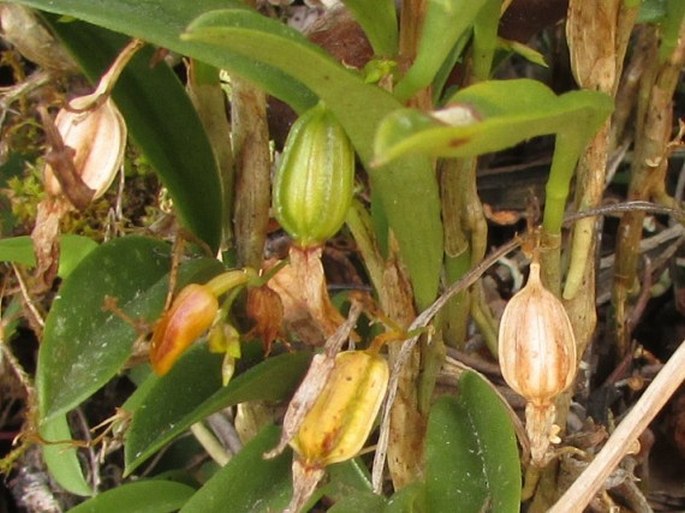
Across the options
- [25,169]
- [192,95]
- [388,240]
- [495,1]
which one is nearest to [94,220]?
[25,169]

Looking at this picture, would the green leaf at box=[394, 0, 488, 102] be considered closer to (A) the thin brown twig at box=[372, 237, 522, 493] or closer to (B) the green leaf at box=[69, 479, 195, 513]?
(A) the thin brown twig at box=[372, 237, 522, 493]

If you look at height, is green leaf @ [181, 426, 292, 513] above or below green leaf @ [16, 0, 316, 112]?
below

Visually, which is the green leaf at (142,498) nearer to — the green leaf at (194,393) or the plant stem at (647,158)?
the green leaf at (194,393)

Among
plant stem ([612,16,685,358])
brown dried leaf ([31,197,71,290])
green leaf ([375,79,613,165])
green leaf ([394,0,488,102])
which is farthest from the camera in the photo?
plant stem ([612,16,685,358])

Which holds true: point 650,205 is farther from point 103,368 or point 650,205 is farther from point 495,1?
point 103,368

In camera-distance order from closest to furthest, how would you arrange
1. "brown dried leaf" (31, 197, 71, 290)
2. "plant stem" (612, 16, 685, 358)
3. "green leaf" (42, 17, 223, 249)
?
"brown dried leaf" (31, 197, 71, 290) → "green leaf" (42, 17, 223, 249) → "plant stem" (612, 16, 685, 358)

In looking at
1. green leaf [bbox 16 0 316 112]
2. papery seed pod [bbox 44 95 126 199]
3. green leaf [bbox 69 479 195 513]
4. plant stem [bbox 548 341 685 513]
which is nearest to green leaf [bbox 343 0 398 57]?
green leaf [bbox 16 0 316 112]

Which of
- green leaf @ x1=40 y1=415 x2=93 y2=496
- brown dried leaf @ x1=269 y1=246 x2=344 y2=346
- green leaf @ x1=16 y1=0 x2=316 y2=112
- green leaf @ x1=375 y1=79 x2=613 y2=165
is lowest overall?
green leaf @ x1=40 y1=415 x2=93 y2=496
